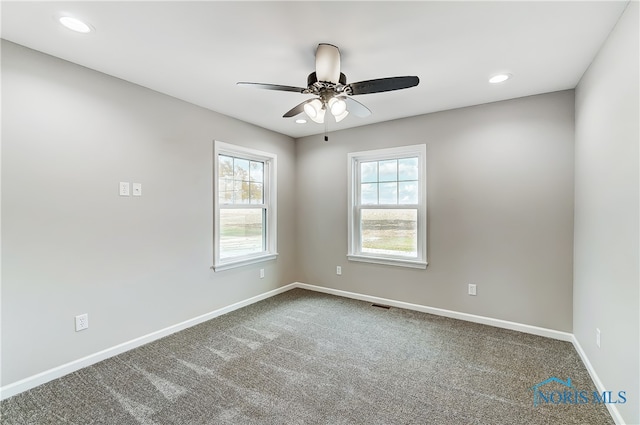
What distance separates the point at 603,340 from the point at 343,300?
265cm

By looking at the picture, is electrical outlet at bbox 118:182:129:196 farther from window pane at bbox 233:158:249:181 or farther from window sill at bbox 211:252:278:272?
window pane at bbox 233:158:249:181

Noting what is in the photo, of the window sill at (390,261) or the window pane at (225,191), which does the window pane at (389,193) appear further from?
the window pane at (225,191)

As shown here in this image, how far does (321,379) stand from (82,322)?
1.99m

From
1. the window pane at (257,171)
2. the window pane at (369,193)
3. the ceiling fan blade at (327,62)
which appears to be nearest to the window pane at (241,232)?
the window pane at (257,171)

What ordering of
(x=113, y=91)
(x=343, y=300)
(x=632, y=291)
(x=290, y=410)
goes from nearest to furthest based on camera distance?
(x=632, y=291)
(x=290, y=410)
(x=113, y=91)
(x=343, y=300)

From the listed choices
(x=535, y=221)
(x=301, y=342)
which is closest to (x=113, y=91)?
(x=301, y=342)

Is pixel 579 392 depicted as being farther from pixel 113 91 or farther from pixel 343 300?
pixel 113 91

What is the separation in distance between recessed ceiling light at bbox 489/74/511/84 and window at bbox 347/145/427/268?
3.50 ft

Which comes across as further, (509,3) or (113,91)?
(113,91)

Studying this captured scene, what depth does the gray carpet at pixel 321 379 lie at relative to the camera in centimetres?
181

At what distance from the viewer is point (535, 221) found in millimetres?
2932

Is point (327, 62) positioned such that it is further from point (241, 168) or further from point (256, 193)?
point (256, 193)

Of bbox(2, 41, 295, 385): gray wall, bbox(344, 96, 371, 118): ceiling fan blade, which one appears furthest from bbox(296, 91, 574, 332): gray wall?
bbox(2, 41, 295, 385): gray wall

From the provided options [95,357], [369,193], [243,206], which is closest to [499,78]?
[369,193]
